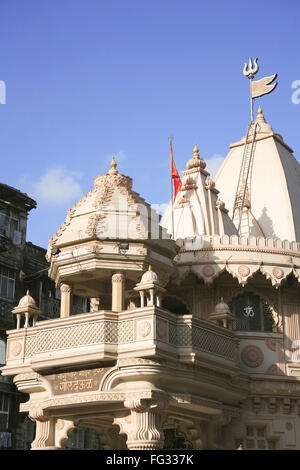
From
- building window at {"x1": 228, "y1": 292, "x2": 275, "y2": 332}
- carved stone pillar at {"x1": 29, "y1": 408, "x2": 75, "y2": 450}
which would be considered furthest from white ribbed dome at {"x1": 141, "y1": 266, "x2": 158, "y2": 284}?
building window at {"x1": 228, "y1": 292, "x2": 275, "y2": 332}

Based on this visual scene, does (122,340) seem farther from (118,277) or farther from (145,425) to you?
(118,277)

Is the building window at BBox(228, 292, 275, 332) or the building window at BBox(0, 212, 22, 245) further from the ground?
the building window at BBox(0, 212, 22, 245)

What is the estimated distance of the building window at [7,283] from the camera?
33438 millimetres

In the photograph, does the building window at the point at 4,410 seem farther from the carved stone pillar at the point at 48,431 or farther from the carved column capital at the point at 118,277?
the carved column capital at the point at 118,277

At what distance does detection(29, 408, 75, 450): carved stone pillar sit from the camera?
69.5 feet

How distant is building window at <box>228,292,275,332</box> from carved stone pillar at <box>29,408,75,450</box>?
21.1 feet

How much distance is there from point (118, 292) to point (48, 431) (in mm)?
4451

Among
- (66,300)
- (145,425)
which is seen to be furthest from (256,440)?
(66,300)

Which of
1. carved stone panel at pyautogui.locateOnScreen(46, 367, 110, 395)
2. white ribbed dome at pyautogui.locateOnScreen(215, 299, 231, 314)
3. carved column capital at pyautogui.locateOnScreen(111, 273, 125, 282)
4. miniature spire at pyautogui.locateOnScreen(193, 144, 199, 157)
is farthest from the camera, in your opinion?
miniature spire at pyautogui.locateOnScreen(193, 144, 199, 157)

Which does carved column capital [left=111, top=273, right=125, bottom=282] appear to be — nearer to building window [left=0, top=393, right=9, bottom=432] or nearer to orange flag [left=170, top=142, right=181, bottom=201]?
orange flag [left=170, top=142, right=181, bottom=201]

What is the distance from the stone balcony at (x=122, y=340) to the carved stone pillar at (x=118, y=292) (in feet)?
3.62
